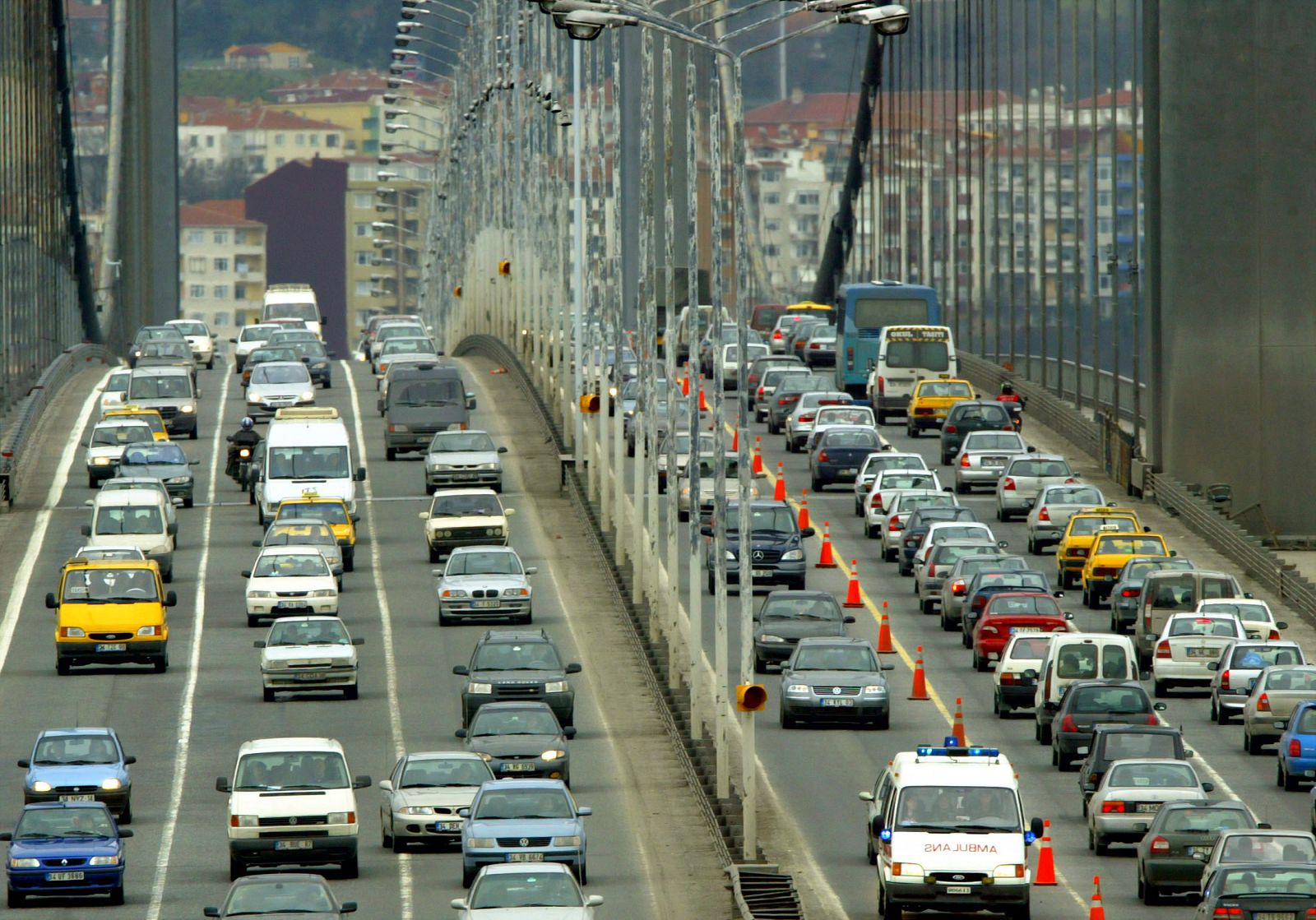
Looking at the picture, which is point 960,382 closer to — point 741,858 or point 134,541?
point 134,541

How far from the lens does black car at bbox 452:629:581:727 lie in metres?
40.2

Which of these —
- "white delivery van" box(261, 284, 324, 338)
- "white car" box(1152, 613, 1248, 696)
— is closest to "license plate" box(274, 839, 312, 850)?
"white car" box(1152, 613, 1248, 696)

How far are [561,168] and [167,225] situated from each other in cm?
9729

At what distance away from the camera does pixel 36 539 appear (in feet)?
206

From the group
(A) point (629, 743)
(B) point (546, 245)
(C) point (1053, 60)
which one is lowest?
(A) point (629, 743)

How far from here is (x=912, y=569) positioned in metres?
55.8

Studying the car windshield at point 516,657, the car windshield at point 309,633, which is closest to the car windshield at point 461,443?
the car windshield at point 309,633

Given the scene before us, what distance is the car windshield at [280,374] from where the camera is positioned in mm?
84438

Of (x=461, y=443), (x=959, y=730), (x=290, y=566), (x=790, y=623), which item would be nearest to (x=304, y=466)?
(x=461, y=443)

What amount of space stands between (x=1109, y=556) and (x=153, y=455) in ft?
81.5

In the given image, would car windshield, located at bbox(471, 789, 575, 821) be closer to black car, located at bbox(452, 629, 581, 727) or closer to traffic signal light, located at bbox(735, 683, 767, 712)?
traffic signal light, located at bbox(735, 683, 767, 712)

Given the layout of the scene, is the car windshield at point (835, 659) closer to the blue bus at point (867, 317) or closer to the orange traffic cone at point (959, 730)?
the orange traffic cone at point (959, 730)

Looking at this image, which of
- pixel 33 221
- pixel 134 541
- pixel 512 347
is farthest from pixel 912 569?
pixel 33 221

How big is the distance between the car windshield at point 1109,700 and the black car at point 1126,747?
118 inches
